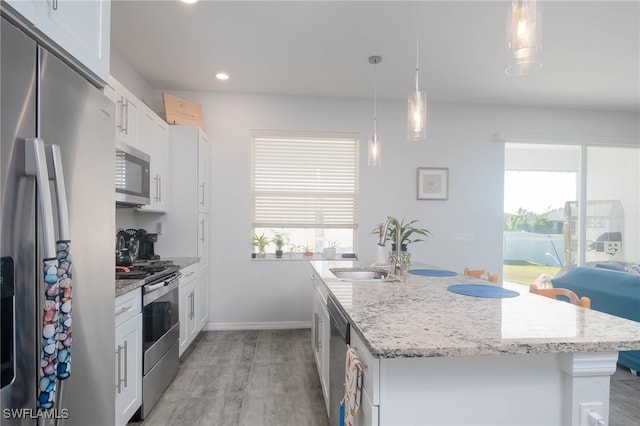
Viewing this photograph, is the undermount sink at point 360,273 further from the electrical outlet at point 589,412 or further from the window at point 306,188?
the window at point 306,188

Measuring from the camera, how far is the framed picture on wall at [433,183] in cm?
420

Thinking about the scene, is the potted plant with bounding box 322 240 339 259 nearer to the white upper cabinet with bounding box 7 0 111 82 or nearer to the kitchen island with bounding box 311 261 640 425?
the kitchen island with bounding box 311 261 640 425

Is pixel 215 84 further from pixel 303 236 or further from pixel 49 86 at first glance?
pixel 49 86

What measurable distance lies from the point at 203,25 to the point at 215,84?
3.74 ft

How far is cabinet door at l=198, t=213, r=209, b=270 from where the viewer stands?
11.2 feet

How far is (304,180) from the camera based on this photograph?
4.07 m

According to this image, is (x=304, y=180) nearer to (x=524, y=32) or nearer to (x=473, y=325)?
(x=524, y=32)

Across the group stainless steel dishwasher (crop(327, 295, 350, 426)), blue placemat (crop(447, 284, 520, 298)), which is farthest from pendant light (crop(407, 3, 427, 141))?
stainless steel dishwasher (crop(327, 295, 350, 426))

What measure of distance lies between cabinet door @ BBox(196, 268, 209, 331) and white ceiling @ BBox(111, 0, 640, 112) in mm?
2145

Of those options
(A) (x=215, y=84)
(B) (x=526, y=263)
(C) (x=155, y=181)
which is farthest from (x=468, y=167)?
(C) (x=155, y=181)

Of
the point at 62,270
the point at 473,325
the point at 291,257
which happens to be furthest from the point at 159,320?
the point at 473,325

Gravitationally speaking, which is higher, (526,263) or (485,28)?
(485,28)

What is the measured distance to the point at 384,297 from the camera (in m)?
1.56

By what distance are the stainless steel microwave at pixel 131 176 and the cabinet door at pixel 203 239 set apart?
77 centimetres
